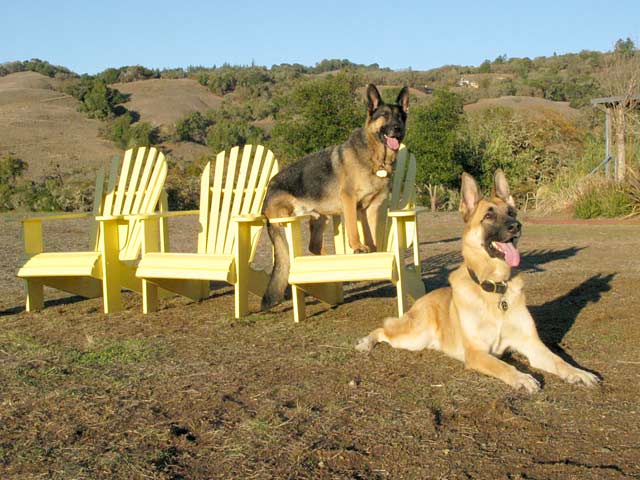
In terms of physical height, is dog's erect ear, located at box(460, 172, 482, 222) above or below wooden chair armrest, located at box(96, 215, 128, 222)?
above

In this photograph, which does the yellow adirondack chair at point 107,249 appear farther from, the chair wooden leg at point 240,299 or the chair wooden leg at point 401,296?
the chair wooden leg at point 401,296

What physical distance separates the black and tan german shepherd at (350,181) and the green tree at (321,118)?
34.6 feet

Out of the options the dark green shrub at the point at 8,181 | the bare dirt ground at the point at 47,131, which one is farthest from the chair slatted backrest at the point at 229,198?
the bare dirt ground at the point at 47,131

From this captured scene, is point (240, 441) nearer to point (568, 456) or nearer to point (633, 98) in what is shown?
point (568, 456)

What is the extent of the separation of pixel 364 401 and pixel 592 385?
1.20 m

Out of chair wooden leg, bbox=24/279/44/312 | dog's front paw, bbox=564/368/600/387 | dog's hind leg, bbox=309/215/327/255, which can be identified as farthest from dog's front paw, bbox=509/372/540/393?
chair wooden leg, bbox=24/279/44/312

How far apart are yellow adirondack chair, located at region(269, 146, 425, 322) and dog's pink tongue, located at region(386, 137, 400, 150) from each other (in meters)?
0.39

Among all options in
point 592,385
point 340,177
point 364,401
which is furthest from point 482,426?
point 340,177

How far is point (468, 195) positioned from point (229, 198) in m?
2.77

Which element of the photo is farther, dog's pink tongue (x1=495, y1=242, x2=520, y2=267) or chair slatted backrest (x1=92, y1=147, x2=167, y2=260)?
chair slatted backrest (x1=92, y1=147, x2=167, y2=260)

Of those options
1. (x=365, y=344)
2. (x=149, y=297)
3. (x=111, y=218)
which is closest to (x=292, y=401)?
(x=365, y=344)

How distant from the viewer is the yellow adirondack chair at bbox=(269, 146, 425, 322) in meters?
4.99

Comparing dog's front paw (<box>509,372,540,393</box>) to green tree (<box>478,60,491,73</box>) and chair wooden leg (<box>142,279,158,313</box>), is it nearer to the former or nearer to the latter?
chair wooden leg (<box>142,279,158,313</box>)

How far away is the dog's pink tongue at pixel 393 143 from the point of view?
232 inches
